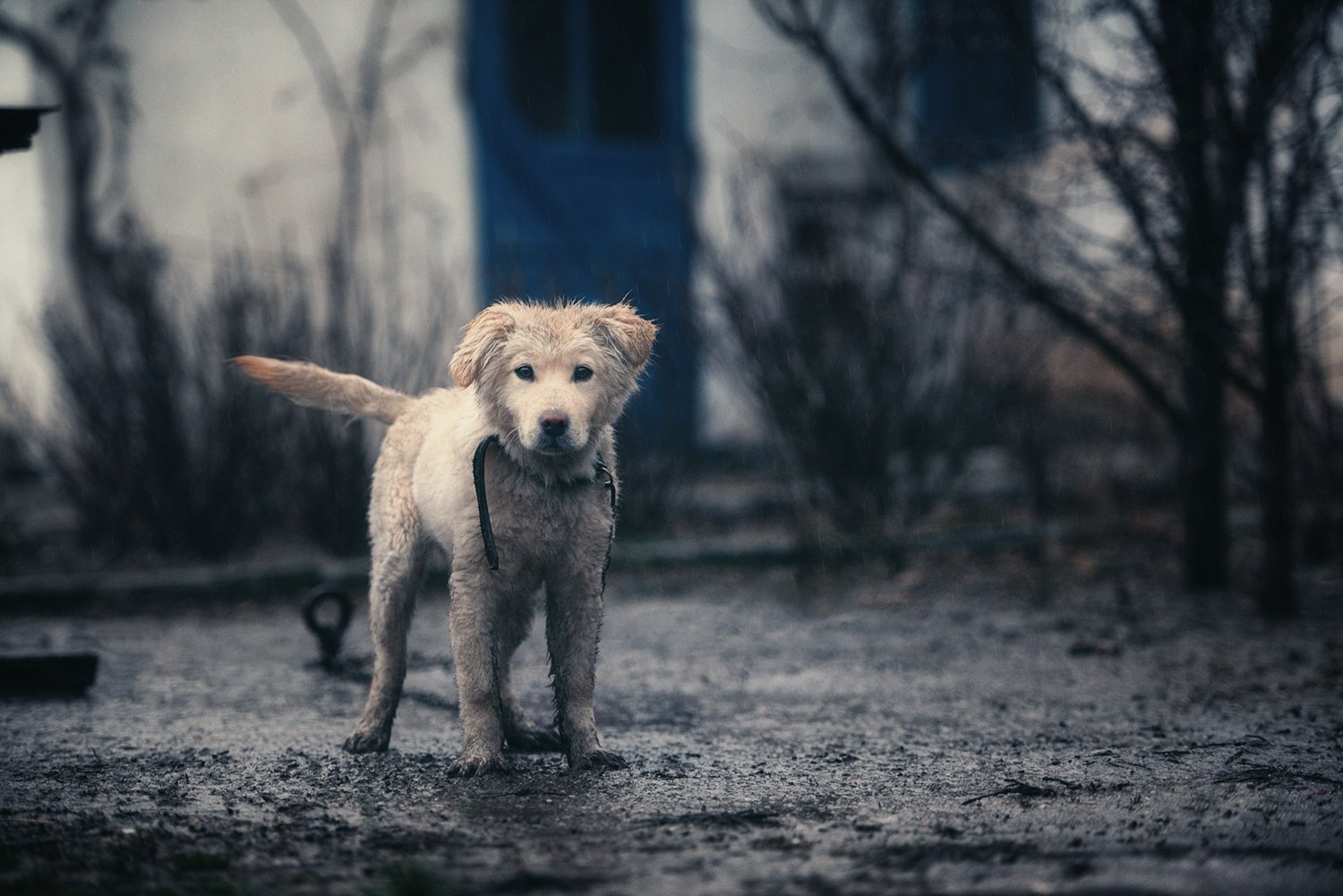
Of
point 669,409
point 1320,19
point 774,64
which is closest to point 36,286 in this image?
point 669,409

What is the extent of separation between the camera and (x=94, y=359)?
23.7 feet

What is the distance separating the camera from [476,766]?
3.38 metres

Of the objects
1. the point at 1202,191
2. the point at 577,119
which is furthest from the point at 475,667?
the point at 577,119

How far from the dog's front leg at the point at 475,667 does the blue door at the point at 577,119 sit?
6.15 meters

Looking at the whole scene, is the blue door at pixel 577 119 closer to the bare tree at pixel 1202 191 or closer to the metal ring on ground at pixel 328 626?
the bare tree at pixel 1202 191

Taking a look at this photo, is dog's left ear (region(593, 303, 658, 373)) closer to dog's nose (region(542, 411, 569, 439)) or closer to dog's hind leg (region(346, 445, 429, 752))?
dog's nose (region(542, 411, 569, 439))

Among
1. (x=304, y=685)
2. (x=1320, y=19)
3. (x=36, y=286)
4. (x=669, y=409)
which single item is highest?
(x=1320, y=19)

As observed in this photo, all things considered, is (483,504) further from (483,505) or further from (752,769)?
(752,769)

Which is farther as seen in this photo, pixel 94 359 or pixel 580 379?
pixel 94 359

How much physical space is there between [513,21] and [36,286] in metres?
4.46

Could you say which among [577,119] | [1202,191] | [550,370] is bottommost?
[550,370]

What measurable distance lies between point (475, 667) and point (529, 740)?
0.46m

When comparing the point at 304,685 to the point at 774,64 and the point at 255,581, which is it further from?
the point at 774,64

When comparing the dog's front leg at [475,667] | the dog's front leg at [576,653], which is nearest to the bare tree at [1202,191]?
the dog's front leg at [576,653]
